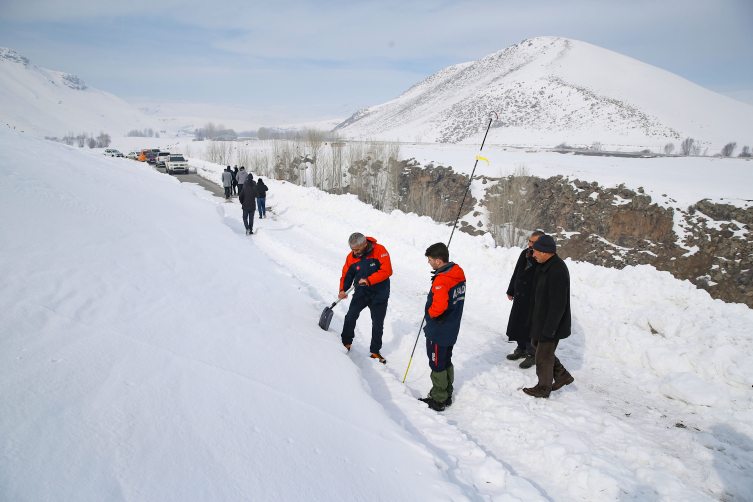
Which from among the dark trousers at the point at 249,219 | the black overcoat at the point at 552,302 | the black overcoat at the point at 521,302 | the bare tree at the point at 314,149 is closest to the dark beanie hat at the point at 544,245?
the black overcoat at the point at 552,302

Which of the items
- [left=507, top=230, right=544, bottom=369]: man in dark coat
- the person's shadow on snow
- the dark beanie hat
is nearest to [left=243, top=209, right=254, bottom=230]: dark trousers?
[left=507, top=230, right=544, bottom=369]: man in dark coat

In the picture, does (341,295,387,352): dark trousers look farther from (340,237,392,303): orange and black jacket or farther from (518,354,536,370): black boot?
(518,354,536,370): black boot

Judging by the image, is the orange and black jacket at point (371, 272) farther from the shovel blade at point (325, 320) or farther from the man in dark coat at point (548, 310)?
the man in dark coat at point (548, 310)

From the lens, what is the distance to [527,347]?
18.0 ft

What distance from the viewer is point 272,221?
15.0 metres

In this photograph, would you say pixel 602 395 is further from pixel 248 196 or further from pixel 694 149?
pixel 694 149

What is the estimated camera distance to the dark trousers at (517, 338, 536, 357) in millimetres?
5402

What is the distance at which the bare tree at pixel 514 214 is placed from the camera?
2553 centimetres

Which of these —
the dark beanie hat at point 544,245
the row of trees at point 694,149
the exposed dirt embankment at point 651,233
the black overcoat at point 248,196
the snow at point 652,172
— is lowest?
the exposed dirt embankment at point 651,233

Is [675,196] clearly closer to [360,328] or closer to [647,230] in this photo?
[647,230]

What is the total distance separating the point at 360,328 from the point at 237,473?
167 inches

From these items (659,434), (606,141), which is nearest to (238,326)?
(659,434)

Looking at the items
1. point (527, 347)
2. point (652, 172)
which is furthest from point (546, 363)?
point (652, 172)

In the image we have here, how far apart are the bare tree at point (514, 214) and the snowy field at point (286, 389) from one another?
62.1 feet
